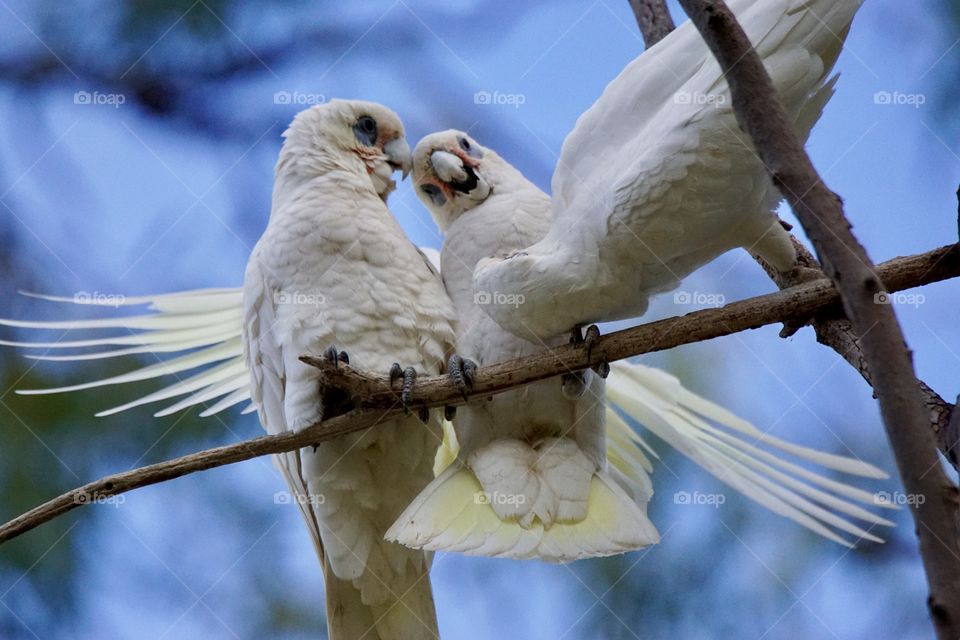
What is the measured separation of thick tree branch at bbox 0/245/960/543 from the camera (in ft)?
7.48

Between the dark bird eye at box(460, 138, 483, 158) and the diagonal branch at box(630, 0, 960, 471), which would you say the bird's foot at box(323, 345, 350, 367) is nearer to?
the dark bird eye at box(460, 138, 483, 158)

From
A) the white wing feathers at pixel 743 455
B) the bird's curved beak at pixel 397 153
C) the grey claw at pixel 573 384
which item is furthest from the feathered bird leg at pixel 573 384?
the bird's curved beak at pixel 397 153

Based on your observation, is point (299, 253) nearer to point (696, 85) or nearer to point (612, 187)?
point (612, 187)

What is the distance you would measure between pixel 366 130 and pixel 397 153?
12cm

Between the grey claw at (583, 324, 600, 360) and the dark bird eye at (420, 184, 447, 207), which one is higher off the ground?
the grey claw at (583, 324, 600, 360)

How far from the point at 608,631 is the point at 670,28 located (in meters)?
2.11

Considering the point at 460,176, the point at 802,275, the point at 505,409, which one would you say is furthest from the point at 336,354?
the point at 802,275

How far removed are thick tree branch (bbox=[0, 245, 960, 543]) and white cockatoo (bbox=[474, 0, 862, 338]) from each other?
124mm

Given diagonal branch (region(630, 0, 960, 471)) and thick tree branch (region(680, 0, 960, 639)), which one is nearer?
thick tree branch (region(680, 0, 960, 639))

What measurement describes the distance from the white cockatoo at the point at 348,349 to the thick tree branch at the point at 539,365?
10.4 inches

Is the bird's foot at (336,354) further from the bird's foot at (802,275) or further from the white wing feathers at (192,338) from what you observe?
the bird's foot at (802,275)

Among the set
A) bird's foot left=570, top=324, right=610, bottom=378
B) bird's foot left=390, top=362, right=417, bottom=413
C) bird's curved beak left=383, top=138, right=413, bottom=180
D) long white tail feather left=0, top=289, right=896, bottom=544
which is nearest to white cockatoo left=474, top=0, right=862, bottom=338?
bird's foot left=570, top=324, right=610, bottom=378

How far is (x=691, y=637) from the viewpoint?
12.1ft

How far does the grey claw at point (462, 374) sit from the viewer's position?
244 centimetres
